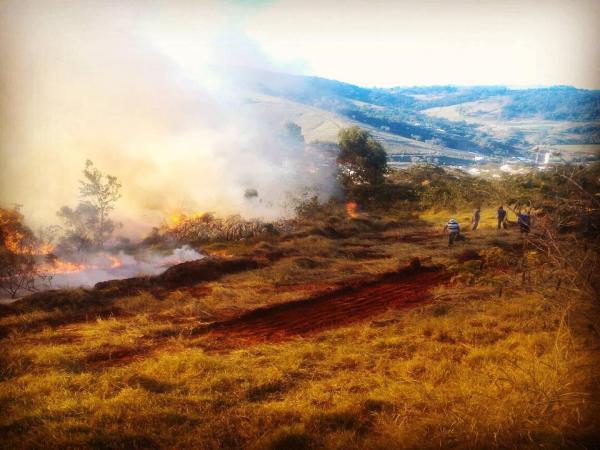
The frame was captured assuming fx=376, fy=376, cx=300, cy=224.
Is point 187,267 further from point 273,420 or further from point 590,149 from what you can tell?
point 590,149

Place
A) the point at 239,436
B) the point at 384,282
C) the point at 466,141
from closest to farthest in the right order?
the point at 239,436 < the point at 384,282 < the point at 466,141

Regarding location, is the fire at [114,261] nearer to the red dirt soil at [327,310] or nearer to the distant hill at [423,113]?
the red dirt soil at [327,310]

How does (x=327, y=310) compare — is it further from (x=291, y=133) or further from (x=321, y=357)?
(x=291, y=133)

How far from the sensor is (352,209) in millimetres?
23234

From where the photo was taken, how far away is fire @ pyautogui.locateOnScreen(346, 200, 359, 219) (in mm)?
21359

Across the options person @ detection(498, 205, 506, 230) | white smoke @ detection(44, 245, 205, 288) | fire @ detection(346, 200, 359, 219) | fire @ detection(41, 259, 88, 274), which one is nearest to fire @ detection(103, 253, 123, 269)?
white smoke @ detection(44, 245, 205, 288)

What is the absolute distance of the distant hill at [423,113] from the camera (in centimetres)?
4322

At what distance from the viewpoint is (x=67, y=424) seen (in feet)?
12.3

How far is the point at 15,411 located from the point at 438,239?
1449 centimetres

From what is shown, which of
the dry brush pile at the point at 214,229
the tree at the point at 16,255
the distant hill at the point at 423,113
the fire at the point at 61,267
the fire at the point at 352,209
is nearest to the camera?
the tree at the point at 16,255

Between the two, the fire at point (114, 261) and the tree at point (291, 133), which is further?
the tree at point (291, 133)

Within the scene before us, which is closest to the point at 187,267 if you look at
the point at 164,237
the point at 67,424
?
the point at 164,237

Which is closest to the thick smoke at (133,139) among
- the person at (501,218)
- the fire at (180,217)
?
the fire at (180,217)

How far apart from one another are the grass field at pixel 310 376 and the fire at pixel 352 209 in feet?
41.3
